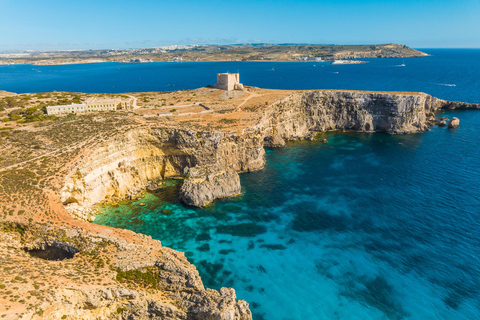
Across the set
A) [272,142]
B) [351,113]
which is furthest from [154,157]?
[351,113]

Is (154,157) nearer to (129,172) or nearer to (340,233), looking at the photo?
(129,172)

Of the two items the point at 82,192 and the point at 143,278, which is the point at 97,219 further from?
the point at 143,278

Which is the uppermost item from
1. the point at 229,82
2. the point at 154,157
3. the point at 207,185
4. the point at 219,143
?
the point at 229,82

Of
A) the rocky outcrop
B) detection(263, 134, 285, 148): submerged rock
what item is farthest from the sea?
detection(263, 134, 285, 148): submerged rock

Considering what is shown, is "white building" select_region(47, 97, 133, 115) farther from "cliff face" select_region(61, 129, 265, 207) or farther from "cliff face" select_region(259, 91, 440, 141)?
"cliff face" select_region(259, 91, 440, 141)

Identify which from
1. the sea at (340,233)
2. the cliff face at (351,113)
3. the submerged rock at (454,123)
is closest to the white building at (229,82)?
the cliff face at (351,113)

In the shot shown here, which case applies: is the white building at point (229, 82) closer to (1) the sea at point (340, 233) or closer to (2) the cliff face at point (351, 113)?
(2) the cliff face at point (351, 113)
